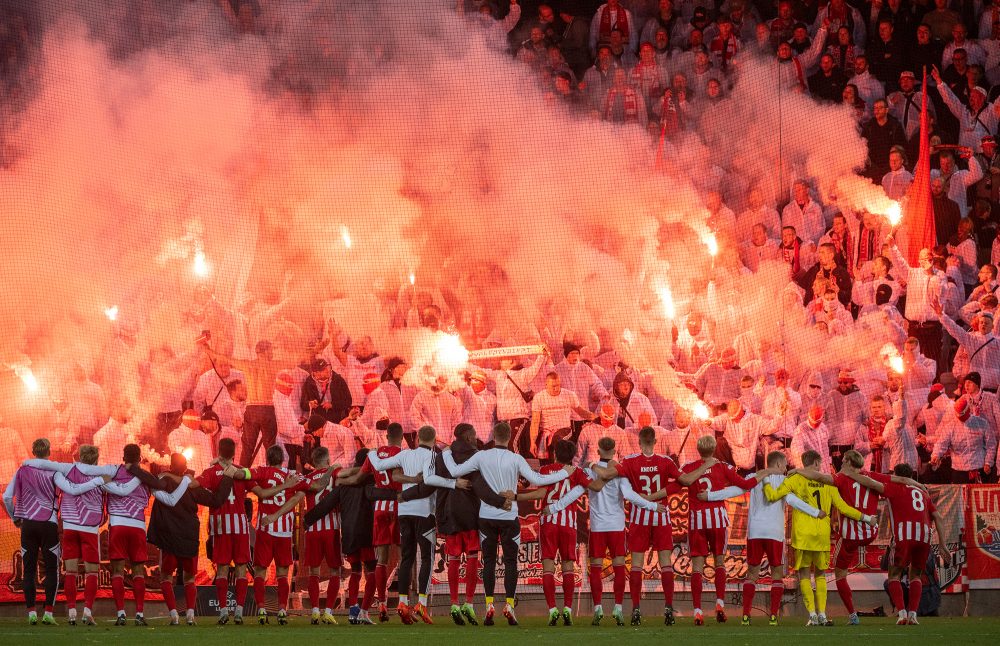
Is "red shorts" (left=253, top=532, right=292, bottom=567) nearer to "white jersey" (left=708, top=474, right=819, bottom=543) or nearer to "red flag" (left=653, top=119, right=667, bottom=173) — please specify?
"white jersey" (left=708, top=474, right=819, bottom=543)

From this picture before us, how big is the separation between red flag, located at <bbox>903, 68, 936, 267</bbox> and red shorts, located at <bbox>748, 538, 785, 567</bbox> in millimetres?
9264

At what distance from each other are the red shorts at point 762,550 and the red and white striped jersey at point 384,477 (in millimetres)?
2910

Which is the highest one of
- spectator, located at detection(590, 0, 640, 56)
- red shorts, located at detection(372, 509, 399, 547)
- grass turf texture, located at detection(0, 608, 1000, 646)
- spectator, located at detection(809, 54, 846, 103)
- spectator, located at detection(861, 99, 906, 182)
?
spectator, located at detection(590, 0, 640, 56)

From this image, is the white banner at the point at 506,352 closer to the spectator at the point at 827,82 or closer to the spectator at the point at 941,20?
the spectator at the point at 827,82

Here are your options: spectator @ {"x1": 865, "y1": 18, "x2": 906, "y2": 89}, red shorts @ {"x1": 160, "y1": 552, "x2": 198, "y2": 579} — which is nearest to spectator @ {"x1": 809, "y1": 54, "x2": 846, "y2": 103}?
spectator @ {"x1": 865, "y1": 18, "x2": 906, "y2": 89}

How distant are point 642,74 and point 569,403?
629 cm

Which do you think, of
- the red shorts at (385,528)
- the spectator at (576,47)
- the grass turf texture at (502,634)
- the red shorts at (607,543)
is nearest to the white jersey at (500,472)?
the red shorts at (607,543)

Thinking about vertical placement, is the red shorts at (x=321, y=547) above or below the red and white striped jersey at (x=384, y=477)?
below

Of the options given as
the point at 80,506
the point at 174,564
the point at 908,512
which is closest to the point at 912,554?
the point at 908,512

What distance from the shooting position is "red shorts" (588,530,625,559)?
953cm

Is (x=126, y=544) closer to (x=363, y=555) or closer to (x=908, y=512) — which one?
(x=363, y=555)

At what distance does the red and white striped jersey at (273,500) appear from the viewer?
9.94 meters

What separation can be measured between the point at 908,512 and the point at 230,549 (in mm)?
5570

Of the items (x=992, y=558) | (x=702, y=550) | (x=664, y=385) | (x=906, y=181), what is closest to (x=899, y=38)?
(x=906, y=181)
